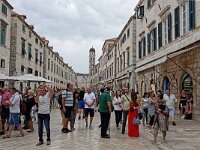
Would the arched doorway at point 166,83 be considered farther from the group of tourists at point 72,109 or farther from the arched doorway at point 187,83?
the group of tourists at point 72,109

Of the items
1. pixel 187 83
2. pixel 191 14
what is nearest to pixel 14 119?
pixel 187 83

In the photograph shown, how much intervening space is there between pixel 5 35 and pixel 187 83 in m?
17.1

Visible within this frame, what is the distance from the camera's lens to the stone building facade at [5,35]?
2709 centimetres

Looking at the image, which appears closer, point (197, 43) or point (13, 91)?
point (13, 91)

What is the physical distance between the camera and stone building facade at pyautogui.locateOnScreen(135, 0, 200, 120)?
54.5 ft

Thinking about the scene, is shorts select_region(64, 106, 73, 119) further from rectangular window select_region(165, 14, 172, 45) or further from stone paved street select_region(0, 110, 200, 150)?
rectangular window select_region(165, 14, 172, 45)

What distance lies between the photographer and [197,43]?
16.1 m

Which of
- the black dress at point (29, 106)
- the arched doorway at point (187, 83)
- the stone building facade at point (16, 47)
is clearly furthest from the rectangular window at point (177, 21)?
the stone building facade at point (16, 47)

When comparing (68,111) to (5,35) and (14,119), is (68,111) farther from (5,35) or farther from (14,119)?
(5,35)

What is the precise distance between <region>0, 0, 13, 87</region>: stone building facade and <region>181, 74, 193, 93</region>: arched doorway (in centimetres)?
1533

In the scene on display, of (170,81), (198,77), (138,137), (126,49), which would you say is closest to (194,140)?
(138,137)

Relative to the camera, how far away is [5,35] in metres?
28.3

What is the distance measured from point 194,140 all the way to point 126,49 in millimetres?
29154

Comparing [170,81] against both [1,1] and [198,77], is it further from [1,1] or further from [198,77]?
[1,1]
